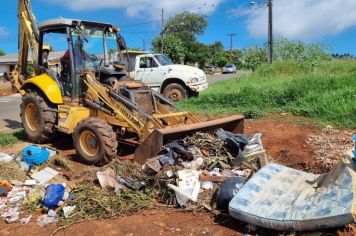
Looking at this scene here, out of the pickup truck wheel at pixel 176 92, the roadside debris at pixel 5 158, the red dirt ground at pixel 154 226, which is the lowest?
the red dirt ground at pixel 154 226

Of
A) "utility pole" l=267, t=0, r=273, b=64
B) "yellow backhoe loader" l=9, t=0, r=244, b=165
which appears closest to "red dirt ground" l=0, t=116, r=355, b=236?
"yellow backhoe loader" l=9, t=0, r=244, b=165

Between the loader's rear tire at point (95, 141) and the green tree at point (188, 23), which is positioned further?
the green tree at point (188, 23)

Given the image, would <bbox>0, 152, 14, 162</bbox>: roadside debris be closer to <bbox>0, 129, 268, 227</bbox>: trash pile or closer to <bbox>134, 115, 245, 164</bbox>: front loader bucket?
<bbox>0, 129, 268, 227</bbox>: trash pile

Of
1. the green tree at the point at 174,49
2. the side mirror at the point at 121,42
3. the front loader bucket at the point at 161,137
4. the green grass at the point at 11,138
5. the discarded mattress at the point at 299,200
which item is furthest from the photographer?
the green tree at the point at 174,49

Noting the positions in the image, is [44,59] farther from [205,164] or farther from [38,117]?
[205,164]

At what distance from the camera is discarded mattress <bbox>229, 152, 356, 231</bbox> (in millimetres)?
3875

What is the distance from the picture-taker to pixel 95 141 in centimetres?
695

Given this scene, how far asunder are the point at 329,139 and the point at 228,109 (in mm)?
4635

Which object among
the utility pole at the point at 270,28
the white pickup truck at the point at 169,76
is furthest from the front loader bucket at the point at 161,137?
the utility pole at the point at 270,28

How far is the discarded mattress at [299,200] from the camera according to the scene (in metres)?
3.88

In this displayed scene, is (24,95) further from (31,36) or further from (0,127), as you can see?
(0,127)

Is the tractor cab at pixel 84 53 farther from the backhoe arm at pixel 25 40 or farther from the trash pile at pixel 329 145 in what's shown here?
the trash pile at pixel 329 145

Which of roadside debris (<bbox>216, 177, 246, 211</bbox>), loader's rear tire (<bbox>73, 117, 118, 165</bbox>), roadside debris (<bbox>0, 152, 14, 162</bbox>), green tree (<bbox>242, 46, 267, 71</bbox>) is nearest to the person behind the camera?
roadside debris (<bbox>216, 177, 246, 211</bbox>)

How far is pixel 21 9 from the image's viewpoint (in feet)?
31.5
